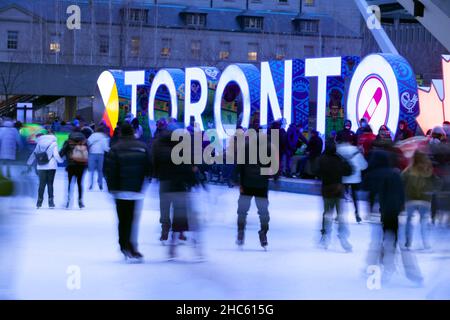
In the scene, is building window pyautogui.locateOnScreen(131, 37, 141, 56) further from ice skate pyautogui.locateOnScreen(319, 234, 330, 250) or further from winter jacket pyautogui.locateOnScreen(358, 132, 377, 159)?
ice skate pyautogui.locateOnScreen(319, 234, 330, 250)

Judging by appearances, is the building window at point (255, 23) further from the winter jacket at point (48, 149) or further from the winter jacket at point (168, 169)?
the winter jacket at point (168, 169)

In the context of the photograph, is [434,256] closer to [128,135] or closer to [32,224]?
[128,135]

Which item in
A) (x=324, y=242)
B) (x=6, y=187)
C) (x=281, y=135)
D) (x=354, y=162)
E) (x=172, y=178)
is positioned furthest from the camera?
(x=281, y=135)

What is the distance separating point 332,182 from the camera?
39.4 ft

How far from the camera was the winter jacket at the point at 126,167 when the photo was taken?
34.8 ft

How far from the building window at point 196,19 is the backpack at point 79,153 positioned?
5495 centimetres

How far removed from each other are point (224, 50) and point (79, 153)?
176ft

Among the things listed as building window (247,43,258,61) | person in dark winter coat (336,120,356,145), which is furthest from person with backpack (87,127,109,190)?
building window (247,43,258,61)

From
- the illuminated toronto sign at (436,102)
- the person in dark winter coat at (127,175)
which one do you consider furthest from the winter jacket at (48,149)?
the illuminated toronto sign at (436,102)

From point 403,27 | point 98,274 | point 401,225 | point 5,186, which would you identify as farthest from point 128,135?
point 403,27

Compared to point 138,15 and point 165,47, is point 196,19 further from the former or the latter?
point 138,15

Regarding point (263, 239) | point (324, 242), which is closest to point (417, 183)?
point (324, 242)

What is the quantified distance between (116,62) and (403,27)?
66.5 feet

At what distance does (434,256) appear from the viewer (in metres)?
11.9
